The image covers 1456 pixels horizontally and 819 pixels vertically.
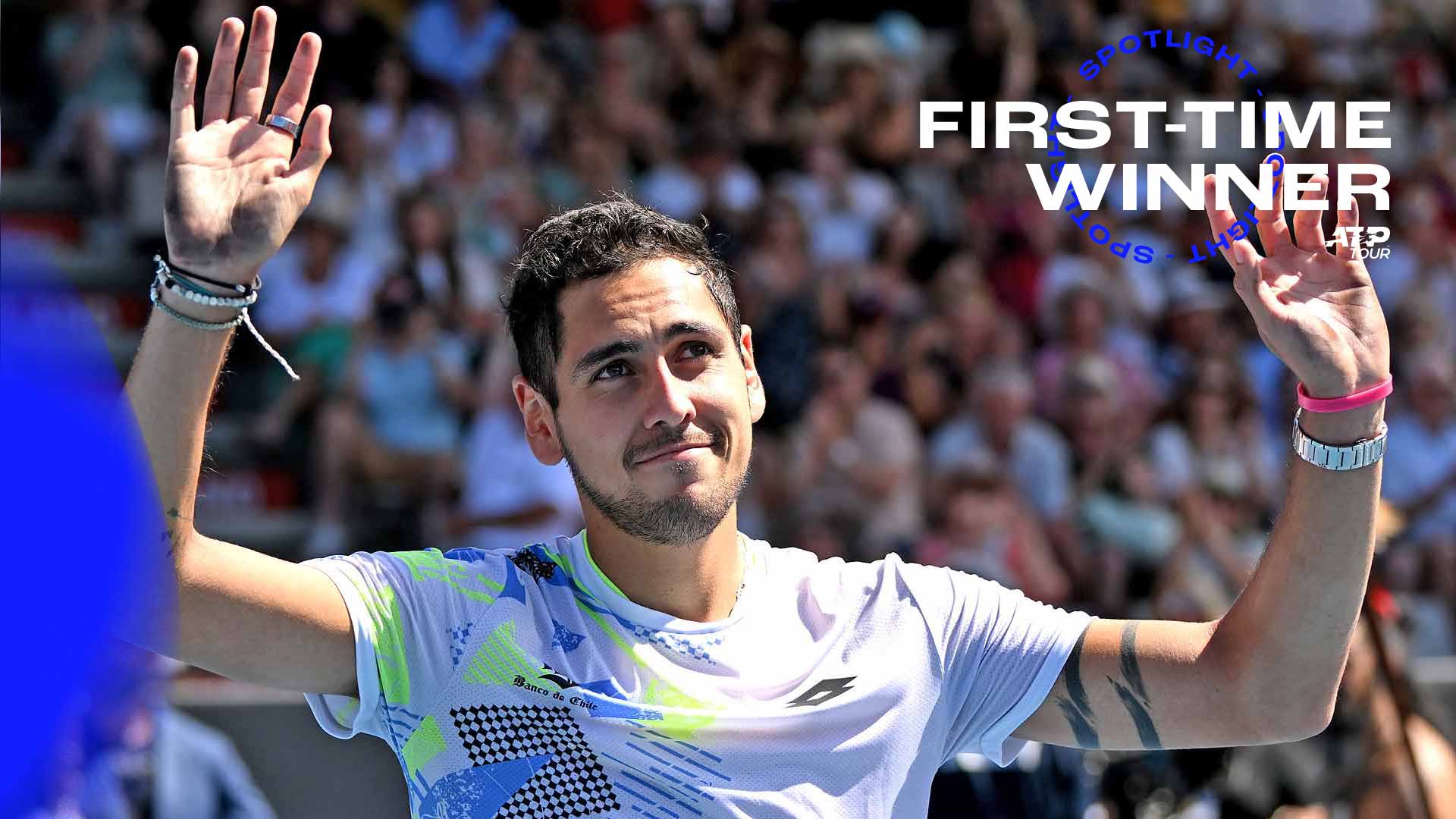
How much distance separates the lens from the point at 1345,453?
2.81 meters

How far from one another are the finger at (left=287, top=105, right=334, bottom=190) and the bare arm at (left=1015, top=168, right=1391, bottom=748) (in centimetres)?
148

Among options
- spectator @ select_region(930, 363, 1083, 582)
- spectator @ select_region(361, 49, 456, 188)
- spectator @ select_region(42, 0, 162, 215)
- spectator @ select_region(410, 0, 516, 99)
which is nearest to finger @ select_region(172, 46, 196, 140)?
Result: spectator @ select_region(930, 363, 1083, 582)

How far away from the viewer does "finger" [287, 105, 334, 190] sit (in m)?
2.73

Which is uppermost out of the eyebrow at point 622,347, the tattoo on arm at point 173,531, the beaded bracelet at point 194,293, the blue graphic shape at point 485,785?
the beaded bracelet at point 194,293

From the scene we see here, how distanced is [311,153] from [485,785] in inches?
42.4

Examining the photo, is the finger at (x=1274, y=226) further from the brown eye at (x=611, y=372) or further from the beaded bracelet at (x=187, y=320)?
the beaded bracelet at (x=187, y=320)

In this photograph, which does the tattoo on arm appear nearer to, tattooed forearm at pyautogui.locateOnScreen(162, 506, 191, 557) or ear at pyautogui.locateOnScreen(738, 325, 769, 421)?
tattooed forearm at pyautogui.locateOnScreen(162, 506, 191, 557)

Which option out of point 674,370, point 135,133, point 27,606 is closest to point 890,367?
point 135,133

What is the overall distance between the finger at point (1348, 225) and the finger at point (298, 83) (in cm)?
171

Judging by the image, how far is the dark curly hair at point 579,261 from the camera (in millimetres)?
3186

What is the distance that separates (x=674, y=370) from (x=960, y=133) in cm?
792

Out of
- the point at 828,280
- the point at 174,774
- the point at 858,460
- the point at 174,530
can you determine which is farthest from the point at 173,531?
the point at 828,280

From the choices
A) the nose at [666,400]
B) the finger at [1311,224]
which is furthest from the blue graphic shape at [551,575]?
the finger at [1311,224]

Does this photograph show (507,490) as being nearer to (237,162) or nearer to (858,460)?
(858,460)
